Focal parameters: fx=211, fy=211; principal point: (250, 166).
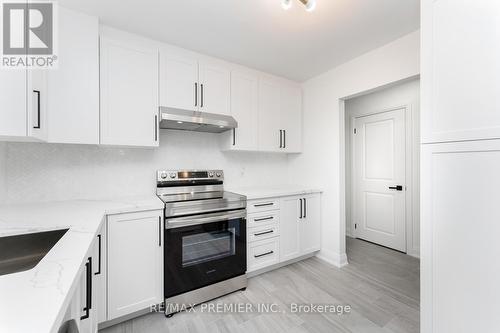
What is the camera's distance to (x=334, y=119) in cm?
272

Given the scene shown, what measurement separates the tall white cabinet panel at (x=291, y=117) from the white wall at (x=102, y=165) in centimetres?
74

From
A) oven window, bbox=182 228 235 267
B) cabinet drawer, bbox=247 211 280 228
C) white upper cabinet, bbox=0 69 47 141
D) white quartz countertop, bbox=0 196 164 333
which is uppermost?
white upper cabinet, bbox=0 69 47 141

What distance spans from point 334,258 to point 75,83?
10.7ft

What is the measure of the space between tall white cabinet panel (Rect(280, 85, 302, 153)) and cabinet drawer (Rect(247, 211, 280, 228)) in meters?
0.99

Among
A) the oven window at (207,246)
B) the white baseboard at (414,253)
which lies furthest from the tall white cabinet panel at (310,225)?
the white baseboard at (414,253)

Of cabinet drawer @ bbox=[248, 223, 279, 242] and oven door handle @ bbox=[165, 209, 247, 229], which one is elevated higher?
oven door handle @ bbox=[165, 209, 247, 229]

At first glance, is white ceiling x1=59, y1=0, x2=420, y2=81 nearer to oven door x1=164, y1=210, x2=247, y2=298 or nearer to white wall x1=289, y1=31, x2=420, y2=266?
white wall x1=289, y1=31, x2=420, y2=266

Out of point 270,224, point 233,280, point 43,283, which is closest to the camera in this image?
point 43,283

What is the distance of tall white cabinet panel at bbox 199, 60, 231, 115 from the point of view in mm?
2300

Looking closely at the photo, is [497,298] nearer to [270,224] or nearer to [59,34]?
[270,224]

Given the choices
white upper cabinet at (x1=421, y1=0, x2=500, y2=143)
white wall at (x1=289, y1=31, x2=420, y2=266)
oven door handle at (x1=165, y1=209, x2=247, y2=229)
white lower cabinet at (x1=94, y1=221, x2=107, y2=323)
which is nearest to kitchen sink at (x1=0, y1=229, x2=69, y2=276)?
white lower cabinet at (x1=94, y1=221, x2=107, y2=323)

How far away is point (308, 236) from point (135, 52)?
2816 millimetres

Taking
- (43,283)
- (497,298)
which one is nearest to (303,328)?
(497,298)

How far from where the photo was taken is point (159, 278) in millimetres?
1771
